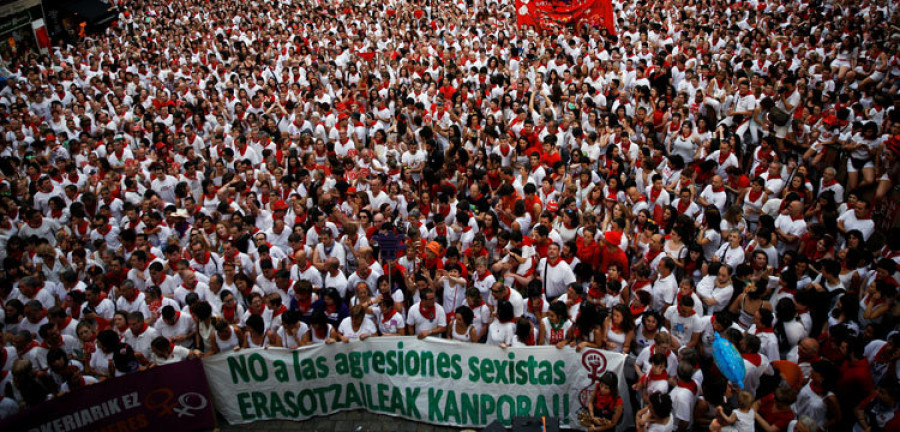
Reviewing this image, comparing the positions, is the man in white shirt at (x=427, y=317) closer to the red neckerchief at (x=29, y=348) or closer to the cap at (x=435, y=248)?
the cap at (x=435, y=248)

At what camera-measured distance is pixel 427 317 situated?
692cm

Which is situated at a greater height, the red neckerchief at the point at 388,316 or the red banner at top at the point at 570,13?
the red banner at top at the point at 570,13

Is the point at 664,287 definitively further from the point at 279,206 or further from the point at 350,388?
the point at 279,206

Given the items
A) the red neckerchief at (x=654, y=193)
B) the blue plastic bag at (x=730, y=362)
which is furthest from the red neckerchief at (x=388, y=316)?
the red neckerchief at (x=654, y=193)

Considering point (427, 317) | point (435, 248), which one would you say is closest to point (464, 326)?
point (427, 317)

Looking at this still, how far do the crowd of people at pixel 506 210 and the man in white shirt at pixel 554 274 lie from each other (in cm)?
3

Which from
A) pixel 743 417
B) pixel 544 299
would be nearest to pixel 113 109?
pixel 544 299

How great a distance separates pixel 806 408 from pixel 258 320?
5754mm

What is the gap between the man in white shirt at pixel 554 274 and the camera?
739 centimetres

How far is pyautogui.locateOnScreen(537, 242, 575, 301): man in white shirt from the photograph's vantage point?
7.39m

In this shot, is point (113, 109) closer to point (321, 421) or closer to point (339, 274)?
point (339, 274)

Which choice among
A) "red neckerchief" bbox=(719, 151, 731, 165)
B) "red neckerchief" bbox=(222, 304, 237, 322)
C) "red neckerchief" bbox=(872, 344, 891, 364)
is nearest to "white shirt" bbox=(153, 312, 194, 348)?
"red neckerchief" bbox=(222, 304, 237, 322)

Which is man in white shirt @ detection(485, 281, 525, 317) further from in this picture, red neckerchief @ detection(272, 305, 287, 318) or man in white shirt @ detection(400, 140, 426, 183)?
man in white shirt @ detection(400, 140, 426, 183)

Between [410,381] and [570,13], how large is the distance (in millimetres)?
12801
